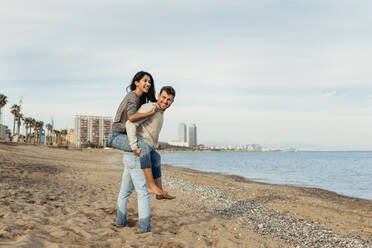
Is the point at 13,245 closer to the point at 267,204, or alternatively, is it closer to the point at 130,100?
the point at 130,100

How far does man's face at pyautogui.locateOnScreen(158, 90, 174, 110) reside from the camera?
4484 millimetres

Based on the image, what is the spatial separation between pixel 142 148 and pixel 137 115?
20.9 inches

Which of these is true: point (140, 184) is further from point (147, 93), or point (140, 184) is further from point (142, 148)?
point (147, 93)

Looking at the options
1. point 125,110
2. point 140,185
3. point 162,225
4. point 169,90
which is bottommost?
point 162,225

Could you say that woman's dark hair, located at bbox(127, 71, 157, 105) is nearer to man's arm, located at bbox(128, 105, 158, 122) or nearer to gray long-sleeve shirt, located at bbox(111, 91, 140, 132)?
gray long-sleeve shirt, located at bbox(111, 91, 140, 132)

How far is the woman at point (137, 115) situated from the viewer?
14.3 feet

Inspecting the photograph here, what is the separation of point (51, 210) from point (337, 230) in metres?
7.33

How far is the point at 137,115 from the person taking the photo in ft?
14.0

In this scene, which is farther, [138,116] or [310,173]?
[310,173]

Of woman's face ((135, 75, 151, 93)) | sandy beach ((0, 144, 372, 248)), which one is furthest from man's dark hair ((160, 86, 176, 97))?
sandy beach ((0, 144, 372, 248))

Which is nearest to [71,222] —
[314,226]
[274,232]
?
[274,232]

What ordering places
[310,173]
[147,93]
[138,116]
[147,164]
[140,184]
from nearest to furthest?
[138,116] → [147,164] → [140,184] → [147,93] → [310,173]

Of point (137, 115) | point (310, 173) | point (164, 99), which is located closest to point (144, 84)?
point (164, 99)

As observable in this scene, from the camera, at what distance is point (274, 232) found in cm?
654
